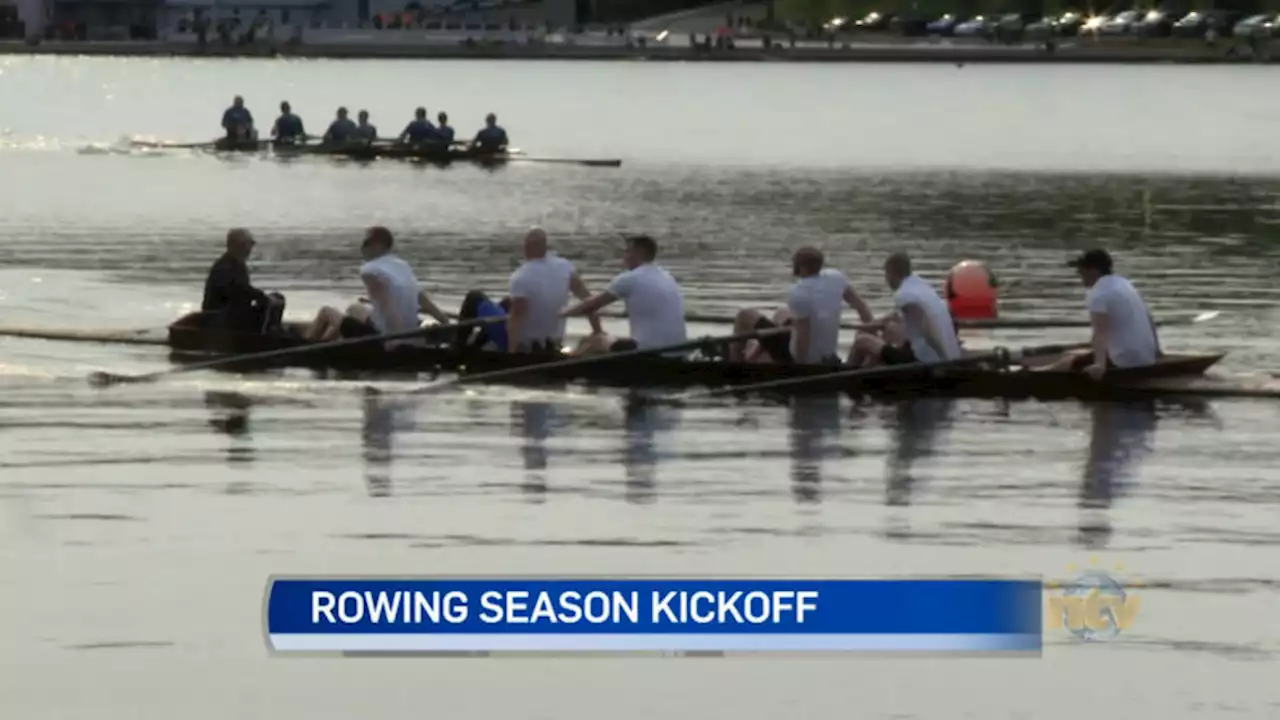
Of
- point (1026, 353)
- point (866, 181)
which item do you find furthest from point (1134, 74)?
point (1026, 353)

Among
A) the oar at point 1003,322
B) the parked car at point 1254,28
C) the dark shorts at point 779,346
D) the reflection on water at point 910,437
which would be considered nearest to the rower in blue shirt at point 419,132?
the oar at point 1003,322

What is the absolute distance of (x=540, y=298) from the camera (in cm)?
2395

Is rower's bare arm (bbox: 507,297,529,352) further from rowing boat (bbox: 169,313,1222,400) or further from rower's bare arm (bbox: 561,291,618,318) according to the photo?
rower's bare arm (bbox: 561,291,618,318)

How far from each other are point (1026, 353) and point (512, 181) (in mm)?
37371

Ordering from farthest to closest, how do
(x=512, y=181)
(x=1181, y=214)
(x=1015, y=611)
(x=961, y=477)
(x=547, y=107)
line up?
(x=547, y=107) → (x=512, y=181) → (x=1181, y=214) → (x=961, y=477) → (x=1015, y=611)

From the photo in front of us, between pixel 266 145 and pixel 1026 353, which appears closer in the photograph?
pixel 1026 353

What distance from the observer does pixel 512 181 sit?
199ft

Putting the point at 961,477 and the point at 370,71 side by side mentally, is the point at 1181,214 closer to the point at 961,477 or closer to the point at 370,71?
the point at 961,477

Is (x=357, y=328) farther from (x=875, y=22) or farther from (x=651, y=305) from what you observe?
(x=875, y=22)

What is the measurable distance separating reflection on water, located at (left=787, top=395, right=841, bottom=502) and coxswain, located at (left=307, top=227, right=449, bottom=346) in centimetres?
321

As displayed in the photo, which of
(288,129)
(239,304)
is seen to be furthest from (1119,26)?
(239,304)

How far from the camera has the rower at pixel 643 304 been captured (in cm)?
2331

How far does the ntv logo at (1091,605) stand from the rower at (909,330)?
205 inches

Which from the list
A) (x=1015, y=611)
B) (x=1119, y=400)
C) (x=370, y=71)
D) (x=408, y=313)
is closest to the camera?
(x=1015, y=611)
